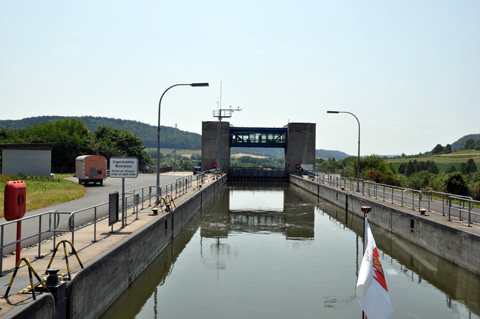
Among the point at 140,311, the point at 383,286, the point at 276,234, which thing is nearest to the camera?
the point at 383,286

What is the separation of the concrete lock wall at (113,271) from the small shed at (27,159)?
102 ft

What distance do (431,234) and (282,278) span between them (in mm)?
8139

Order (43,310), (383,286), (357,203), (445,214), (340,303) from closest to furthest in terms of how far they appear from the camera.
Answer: (383,286)
(43,310)
(340,303)
(445,214)
(357,203)

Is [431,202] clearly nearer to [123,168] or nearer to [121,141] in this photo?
[123,168]

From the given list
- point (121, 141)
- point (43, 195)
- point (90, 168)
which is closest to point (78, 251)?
point (43, 195)

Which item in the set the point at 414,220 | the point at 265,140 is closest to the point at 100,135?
the point at 265,140

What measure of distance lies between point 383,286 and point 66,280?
21.4 ft

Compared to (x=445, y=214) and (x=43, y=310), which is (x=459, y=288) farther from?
(x=43, y=310)

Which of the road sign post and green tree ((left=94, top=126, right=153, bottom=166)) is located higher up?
green tree ((left=94, top=126, right=153, bottom=166))

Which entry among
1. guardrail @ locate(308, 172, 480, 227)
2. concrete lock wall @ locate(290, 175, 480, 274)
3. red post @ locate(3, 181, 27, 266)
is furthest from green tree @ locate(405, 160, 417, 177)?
red post @ locate(3, 181, 27, 266)

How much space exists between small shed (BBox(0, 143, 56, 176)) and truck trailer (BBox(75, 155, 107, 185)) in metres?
3.97

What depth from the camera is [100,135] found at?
3947 inches

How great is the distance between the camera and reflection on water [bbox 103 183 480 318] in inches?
466

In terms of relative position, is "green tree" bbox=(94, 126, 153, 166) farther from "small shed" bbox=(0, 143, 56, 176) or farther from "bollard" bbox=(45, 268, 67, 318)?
"bollard" bbox=(45, 268, 67, 318)
